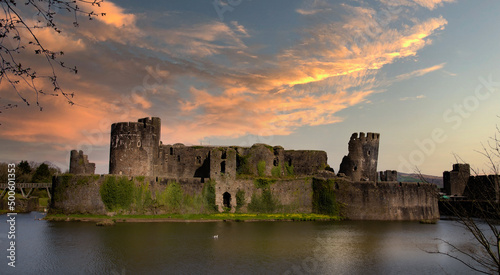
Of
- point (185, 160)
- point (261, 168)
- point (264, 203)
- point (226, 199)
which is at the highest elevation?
point (185, 160)

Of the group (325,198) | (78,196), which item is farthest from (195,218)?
(325,198)

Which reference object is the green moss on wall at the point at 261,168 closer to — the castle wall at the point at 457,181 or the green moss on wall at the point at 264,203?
the green moss on wall at the point at 264,203

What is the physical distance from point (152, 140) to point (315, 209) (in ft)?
63.0

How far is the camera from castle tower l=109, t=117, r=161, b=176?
43938 millimetres

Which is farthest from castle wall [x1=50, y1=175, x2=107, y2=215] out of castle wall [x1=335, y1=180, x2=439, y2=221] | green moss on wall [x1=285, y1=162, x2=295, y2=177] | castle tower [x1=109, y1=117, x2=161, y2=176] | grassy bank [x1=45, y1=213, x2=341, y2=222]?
castle wall [x1=335, y1=180, x2=439, y2=221]

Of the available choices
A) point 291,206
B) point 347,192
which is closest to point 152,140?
point 291,206

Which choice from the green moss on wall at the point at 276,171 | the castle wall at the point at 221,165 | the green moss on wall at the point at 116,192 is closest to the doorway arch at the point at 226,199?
the castle wall at the point at 221,165

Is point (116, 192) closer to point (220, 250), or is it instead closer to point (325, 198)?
point (220, 250)

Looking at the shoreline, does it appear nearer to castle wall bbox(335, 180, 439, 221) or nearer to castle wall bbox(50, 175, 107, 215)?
castle wall bbox(50, 175, 107, 215)

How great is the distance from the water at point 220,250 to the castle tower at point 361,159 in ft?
57.0

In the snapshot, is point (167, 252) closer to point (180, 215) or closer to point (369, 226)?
point (180, 215)

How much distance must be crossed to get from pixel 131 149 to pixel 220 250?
79.1 ft

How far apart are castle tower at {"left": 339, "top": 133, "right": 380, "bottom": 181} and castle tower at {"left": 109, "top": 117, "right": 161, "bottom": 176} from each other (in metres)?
24.2

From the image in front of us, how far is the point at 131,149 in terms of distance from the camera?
44.1 meters
